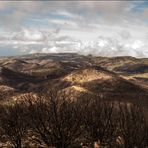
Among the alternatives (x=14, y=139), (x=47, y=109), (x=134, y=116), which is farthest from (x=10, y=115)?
(x=134, y=116)

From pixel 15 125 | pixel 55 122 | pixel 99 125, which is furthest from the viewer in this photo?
pixel 99 125

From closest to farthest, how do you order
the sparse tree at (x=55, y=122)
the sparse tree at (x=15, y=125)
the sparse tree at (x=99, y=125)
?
the sparse tree at (x=55, y=122) → the sparse tree at (x=15, y=125) → the sparse tree at (x=99, y=125)

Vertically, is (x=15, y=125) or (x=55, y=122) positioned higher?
(x=55, y=122)

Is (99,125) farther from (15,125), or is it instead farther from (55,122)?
(15,125)

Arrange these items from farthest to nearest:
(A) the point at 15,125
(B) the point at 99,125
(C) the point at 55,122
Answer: (B) the point at 99,125
(A) the point at 15,125
(C) the point at 55,122

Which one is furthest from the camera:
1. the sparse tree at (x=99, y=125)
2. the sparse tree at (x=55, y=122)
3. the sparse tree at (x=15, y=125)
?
the sparse tree at (x=99, y=125)

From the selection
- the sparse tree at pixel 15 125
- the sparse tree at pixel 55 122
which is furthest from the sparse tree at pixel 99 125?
the sparse tree at pixel 15 125

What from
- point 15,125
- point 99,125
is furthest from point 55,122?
point 99,125

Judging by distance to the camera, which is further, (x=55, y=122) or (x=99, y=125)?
(x=99, y=125)

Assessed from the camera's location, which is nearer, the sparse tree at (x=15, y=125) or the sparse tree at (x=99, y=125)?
the sparse tree at (x=15, y=125)

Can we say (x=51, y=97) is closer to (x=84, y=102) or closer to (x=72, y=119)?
(x=72, y=119)

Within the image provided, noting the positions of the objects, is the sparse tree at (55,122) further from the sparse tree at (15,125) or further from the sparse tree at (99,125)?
the sparse tree at (99,125)
